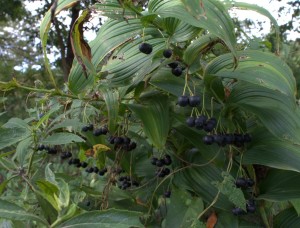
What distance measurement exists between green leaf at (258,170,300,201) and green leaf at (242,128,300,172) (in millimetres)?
101

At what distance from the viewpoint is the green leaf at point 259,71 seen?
1025 millimetres

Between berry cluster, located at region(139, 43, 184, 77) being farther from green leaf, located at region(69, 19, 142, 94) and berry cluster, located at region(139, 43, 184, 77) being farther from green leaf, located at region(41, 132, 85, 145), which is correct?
green leaf, located at region(41, 132, 85, 145)

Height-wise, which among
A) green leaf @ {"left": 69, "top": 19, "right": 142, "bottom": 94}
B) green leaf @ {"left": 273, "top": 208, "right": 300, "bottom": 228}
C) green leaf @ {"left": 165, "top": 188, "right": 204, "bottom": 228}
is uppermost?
green leaf @ {"left": 69, "top": 19, "right": 142, "bottom": 94}

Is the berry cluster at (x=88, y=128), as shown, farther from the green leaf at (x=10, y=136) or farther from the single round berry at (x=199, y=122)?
the single round berry at (x=199, y=122)

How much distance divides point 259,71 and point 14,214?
0.64 meters

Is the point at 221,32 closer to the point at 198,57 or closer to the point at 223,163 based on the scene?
the point at 198,57

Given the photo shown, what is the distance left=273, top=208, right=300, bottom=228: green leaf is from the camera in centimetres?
132

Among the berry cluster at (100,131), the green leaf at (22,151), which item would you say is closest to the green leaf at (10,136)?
the green leaf at (22,151)

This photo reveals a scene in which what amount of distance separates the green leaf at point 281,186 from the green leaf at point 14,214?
26.0 inches

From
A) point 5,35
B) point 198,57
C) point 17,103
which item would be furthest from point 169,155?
point 5,35

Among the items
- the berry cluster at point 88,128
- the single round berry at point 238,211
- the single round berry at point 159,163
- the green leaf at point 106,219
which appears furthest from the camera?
the berry cluster at point 88,128

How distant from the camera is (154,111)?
1266mm

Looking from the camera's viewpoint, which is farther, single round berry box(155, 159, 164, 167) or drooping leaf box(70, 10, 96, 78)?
single round berry box(155, 159, 164, 167)

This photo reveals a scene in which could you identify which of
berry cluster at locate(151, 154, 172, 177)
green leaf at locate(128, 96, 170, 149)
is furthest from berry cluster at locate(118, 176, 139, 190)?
green leaf at locate(128, 96, 170, 149)
